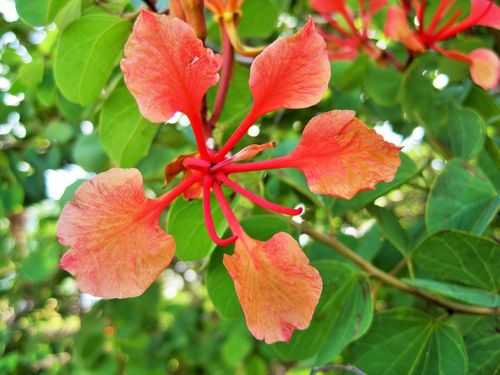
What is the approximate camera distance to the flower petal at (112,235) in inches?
24.1

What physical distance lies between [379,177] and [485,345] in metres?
0.30

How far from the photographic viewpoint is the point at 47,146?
174cm

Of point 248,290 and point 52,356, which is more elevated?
point 248,290

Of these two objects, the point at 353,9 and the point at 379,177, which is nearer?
the point at 379,177

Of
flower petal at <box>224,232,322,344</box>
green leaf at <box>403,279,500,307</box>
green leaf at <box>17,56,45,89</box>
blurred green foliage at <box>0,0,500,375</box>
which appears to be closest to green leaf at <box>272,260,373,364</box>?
blurred green foliage at <box>0,0,500,375</box>

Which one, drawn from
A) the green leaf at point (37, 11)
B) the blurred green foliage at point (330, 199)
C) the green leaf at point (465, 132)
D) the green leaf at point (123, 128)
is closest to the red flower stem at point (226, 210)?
the blurred green foliage at point (330, 199)

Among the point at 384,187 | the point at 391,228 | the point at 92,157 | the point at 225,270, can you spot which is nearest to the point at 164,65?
the point at 225,270

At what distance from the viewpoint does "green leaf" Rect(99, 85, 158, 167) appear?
0.83m

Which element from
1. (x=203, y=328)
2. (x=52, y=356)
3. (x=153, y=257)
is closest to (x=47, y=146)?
(x=52, y=356)

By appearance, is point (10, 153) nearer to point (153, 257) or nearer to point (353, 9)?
point (353, 9)

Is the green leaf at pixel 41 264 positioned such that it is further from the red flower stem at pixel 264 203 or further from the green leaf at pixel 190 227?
the red flower stem at pixel 264 203

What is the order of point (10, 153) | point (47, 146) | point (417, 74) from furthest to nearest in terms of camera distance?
1. point (47, 146)
2. point (10, 153)
3. point (417, 74)

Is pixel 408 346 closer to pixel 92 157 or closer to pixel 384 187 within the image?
pixel 384 187

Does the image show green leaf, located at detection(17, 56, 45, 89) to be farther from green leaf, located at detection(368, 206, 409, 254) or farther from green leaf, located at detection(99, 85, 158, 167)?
green leaf, located at detection(368, 206, 409, 254)
